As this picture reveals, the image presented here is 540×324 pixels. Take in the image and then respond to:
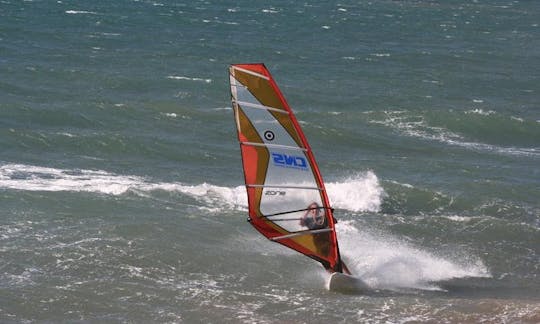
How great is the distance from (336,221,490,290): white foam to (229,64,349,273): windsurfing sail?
1.44 metres

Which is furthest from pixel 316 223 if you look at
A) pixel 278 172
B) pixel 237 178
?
pixel 237 178

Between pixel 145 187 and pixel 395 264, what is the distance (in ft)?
26.7

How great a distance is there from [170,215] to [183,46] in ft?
91.0

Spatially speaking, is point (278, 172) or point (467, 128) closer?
point (278, 172)

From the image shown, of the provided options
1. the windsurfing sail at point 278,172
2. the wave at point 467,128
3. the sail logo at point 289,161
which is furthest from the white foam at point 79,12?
the sail logo at point 289,161

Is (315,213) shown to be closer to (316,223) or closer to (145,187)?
(316,223)

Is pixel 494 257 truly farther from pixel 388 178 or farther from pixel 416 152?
pixel 416 152

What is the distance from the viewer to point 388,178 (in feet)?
97.6

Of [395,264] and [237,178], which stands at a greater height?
[395,264]

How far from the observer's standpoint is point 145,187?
2762 cm

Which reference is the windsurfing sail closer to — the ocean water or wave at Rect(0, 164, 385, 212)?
the ocean water

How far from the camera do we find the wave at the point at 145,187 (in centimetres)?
2686

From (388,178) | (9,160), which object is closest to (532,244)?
(388,178)

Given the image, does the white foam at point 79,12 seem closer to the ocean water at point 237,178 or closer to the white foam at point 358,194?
the ocean water at point 237,178
